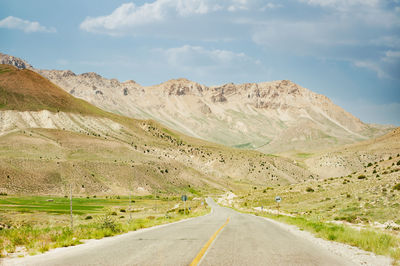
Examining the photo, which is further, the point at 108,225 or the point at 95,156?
the point at 95,156

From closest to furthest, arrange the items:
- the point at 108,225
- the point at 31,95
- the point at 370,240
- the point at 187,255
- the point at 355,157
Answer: the point at 187,255 → the point at 370,240 → the point at 108,225 → the point at 31,95 → the point at 355,157

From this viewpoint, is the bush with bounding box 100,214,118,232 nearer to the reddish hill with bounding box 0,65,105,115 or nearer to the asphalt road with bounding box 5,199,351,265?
the asphalt road with bounding box 5,199,351,265

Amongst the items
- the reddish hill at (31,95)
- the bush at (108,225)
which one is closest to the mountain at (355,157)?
the reddish hill at (31,95)

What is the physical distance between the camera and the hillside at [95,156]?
3831 inches

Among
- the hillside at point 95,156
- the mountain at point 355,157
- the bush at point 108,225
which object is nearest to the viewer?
the bush at point 108,225

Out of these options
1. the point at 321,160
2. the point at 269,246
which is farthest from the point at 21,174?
the point at 321,160

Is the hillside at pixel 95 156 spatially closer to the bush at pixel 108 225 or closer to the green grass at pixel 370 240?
the bush at pixel 108 225

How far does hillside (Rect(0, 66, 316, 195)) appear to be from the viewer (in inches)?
3831

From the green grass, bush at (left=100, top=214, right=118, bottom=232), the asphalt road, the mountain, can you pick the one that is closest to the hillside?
the mountain

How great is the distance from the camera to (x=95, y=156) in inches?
4651

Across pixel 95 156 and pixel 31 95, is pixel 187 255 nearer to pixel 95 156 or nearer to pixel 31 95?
pixel 95 156

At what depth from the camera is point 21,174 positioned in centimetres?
9000

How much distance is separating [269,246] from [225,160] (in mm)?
158660

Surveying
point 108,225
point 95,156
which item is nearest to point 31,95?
point 95,156
